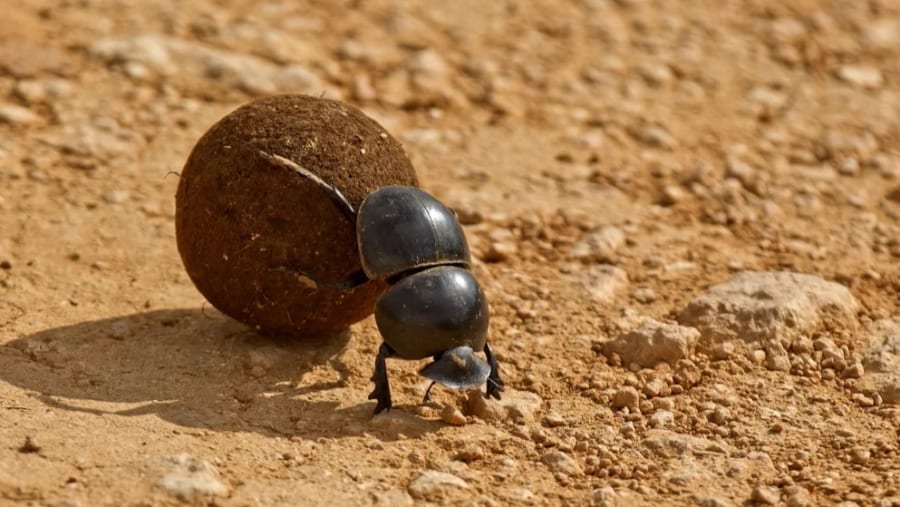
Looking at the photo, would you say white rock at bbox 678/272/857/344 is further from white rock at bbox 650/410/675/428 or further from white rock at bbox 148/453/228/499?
white rock at bbox 148/453/228/499

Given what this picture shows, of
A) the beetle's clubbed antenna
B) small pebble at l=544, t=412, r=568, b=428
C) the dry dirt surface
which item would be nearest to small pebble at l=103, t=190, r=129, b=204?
the dry dirt surface

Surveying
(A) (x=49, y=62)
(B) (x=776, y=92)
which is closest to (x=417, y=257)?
(A) (x=49, y=62)

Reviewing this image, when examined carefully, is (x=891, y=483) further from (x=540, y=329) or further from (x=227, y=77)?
→ (x=227, y=77)

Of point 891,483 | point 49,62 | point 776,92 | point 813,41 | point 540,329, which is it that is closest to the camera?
point 891,483

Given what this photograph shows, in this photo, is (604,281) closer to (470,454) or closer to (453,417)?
(453,417)

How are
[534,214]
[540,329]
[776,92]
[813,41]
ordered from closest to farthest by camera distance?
1. [540,329]
2. [534,214]
3. [776,92]
4. [813,41]

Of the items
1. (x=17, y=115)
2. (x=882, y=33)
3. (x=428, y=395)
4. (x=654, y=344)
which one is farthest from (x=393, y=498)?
(x=882, y=33)
